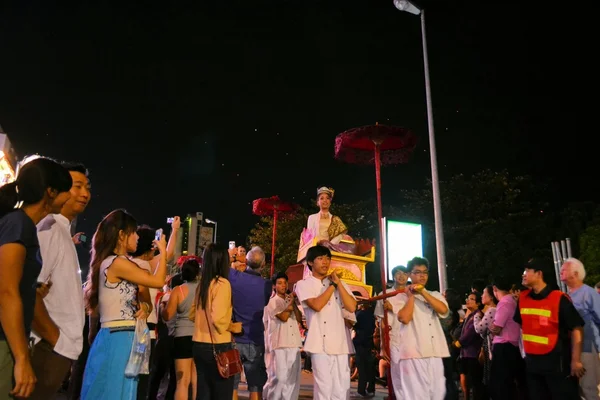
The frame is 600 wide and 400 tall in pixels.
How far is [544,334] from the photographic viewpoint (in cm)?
527

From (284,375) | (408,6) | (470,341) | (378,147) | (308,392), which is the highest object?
(408,6)

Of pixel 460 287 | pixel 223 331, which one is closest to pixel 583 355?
pixel 223 331

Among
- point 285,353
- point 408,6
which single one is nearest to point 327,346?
point 285,353

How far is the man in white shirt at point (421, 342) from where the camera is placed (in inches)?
207

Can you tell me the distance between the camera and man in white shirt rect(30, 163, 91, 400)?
8.91 feet

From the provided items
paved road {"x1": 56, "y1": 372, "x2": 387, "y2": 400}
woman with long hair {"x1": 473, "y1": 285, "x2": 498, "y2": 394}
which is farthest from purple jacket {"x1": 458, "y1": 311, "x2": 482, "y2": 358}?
paved road {"x1": 56, "y1": 372, "x2": 387, "y2": 400}

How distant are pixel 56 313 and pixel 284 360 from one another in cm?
376

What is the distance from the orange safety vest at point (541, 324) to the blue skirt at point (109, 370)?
4.15 metres

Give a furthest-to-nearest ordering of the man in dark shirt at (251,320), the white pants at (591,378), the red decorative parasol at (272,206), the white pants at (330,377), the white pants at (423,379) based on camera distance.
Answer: the red decorative parasol at (272,206) → the man in dark shirt at (251,320) → the white pants at (591,378) → the white pants at (423,379) → the white pants at (330,377)

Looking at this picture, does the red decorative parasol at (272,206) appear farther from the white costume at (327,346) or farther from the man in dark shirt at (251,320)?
the white costume at (327,346)

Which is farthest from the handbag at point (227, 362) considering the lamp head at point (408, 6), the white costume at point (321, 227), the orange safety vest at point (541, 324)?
the lamp head at point (408, 6)

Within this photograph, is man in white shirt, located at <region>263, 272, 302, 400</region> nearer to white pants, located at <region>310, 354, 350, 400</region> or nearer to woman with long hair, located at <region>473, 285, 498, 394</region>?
white pants, located at <region>310, 354, 350, 400</region>

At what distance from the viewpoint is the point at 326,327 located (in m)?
5.20

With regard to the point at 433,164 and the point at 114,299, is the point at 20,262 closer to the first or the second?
the point at 114,299
